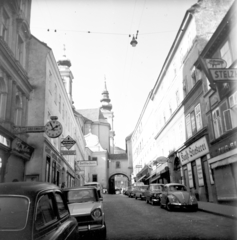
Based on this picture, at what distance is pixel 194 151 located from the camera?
71.8 ft

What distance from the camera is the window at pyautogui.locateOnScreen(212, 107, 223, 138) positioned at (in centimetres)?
1689

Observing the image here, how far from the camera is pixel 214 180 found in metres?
18.0

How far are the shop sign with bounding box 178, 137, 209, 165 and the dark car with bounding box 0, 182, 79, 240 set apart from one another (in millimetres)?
16978

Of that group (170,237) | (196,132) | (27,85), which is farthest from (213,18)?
(170,237)

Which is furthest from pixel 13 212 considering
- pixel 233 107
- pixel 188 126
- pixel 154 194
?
pixel 188 126

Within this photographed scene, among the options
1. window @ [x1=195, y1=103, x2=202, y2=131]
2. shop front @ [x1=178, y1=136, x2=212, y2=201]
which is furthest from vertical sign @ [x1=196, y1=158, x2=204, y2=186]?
window @ [x1=195, y1=103, x2=202, y2=131]

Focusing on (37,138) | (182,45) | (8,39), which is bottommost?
(37,138)

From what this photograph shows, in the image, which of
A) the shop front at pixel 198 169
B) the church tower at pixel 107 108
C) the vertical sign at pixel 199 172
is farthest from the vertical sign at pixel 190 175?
the church tower at pixel 107 108

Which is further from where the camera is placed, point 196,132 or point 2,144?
point 196,132

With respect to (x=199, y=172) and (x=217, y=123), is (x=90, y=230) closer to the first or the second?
(x=217, y=123)

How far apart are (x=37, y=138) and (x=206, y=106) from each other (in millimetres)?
12098

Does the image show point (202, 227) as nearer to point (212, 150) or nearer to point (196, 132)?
point (212, 150)

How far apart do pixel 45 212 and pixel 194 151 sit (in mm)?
19643

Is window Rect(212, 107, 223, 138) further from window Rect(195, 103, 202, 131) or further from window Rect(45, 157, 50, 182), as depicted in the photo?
window Rect(45, 157, 50, 182)
